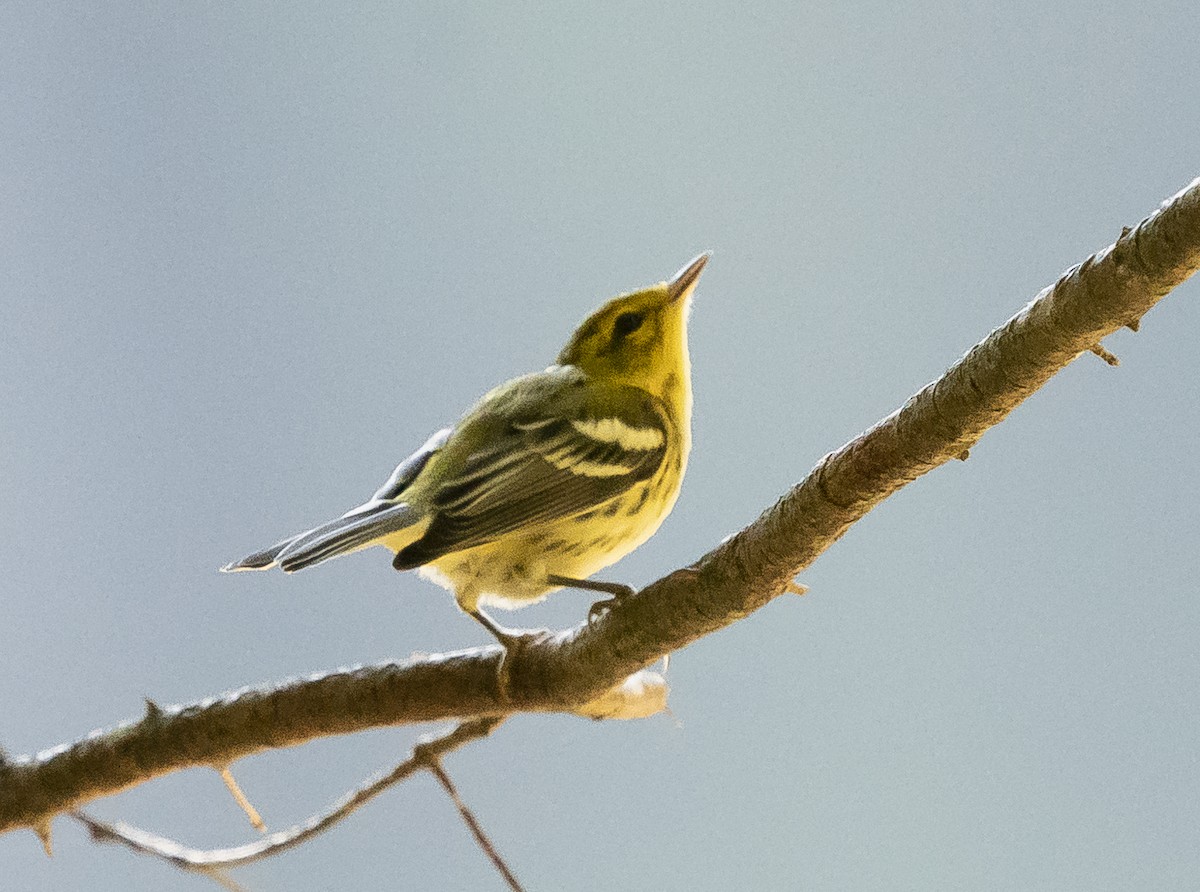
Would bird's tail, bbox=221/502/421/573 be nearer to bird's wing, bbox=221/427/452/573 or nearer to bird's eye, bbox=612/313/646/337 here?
bird's wing, bbox=221/427/452/573

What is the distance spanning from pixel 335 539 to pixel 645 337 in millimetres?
695

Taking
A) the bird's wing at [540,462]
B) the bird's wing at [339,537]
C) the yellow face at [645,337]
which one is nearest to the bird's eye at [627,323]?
the yellow face at [645,337]

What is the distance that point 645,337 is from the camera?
2.05 meters

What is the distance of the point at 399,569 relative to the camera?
151 cm

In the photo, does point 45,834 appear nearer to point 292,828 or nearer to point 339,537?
point 292,828

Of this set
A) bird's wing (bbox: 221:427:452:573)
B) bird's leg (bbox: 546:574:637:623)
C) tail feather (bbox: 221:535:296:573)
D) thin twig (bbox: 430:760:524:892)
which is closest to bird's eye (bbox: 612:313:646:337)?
bird's wing (bbox: 221:427:452:573)

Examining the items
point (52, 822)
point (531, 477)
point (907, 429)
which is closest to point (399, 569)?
point (531, 477)

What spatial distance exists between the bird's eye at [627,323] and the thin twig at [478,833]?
848 mm

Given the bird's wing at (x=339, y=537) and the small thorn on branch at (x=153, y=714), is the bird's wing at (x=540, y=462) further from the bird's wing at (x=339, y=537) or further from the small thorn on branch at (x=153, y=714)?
the small thorn on branch at (x=153, y=714)

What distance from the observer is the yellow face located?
2.04 meters

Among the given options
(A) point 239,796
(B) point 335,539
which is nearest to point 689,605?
(B) point 335,539

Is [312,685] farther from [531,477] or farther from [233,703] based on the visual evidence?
[531,477]

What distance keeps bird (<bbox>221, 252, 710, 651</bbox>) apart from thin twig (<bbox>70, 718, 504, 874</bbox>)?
16cm

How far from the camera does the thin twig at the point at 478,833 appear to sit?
4.55 feet
